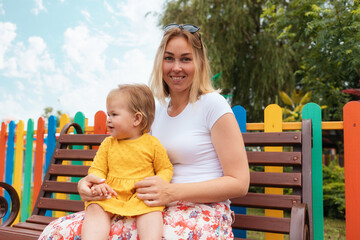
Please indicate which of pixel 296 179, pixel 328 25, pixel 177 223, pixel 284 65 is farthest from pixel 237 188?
pixel 284 65

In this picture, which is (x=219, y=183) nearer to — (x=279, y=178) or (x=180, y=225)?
(x=180, y=225)

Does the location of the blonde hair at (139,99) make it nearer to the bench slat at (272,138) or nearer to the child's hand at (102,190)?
the child's hand at (102,190)

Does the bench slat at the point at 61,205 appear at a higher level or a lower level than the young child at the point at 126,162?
lower

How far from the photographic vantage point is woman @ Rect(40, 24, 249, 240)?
5.33 ft

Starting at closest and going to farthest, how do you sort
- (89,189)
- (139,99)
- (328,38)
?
(89,189), (139,99), (328,38)

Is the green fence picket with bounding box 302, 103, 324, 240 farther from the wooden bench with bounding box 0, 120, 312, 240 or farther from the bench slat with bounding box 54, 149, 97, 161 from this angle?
the bench slat with bounding box 54, 149, 97, 161

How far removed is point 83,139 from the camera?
3039 millimetres

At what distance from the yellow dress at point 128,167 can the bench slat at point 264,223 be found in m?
0.79

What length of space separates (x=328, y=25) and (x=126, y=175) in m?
5.43

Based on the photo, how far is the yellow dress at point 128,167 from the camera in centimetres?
164

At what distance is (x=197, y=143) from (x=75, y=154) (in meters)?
1.56

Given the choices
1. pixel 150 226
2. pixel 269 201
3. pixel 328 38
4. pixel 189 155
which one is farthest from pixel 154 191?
pixel 328 38

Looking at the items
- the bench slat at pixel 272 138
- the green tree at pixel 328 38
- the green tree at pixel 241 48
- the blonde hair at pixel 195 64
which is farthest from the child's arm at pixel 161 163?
the green tree at pixel 241 48

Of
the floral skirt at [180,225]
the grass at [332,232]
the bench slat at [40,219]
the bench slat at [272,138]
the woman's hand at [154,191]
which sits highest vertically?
the bench slat at [272,138]
